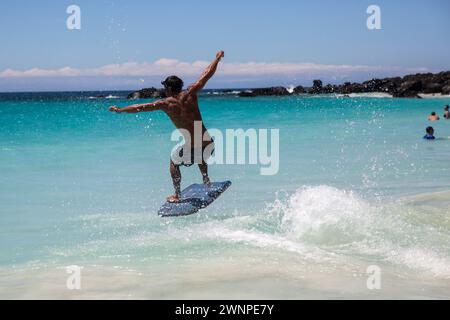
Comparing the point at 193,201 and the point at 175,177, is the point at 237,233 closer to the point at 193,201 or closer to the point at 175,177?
the point at 193,201

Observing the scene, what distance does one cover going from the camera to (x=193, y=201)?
857 cm

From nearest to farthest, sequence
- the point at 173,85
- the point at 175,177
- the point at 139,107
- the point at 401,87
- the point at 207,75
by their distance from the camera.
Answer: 1. the point at 139,107
2. the point at 173,85
3. the point at 207,75
4. the point at 175,177
5. the point at 401,87

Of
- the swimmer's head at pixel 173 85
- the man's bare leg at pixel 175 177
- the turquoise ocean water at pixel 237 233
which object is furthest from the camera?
the man's bare leg at pixel 175 177

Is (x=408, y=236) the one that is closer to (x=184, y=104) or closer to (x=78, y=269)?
(x=184, y=104)

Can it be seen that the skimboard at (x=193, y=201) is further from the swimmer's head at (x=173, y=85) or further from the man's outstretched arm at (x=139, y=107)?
the swimmer's head at (x=173, y=85)

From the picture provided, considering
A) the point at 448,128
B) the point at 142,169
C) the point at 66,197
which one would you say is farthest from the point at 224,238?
the point at 448,128

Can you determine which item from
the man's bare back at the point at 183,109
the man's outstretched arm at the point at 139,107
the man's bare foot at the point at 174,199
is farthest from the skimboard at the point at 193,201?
the man's outstretched arm at the point at 139,107

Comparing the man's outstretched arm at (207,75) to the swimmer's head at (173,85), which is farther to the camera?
the man's outstretched arm at (207,75)

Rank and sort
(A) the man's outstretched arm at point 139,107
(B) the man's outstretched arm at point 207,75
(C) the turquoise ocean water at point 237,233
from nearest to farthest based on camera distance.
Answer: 1. (C) the turquoise ocean water at point 237,233
2. (A) the man's outstretched arm at point 139,107
3. (B) the man's outstretched arm at point 207,75

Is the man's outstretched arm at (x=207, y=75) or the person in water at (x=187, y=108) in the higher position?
the man's outstretched arm at (x=207, y=75)

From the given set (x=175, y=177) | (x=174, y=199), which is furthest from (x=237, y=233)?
(x=175, y=177)

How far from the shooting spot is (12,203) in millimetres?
11836

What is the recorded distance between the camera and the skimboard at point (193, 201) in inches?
325

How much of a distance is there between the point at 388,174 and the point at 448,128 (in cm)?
1448
